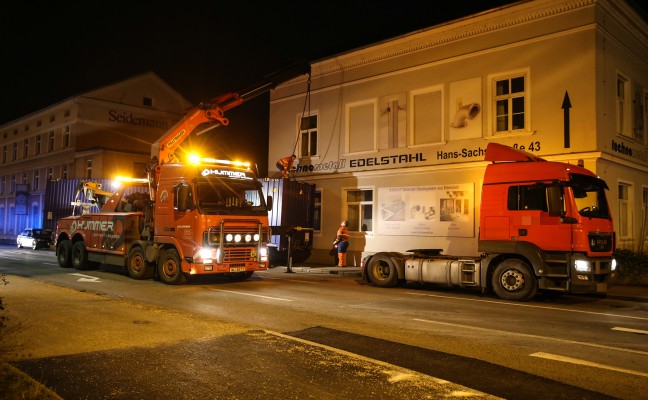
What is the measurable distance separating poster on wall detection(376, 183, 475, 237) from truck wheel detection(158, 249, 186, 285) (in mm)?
8909

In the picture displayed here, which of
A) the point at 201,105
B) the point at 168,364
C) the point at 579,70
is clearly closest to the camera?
the point at 168,364

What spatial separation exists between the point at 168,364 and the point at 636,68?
1907 centimetres

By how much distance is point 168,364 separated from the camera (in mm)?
6309

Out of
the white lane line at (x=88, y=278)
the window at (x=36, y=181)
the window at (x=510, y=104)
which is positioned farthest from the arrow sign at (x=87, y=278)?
the window at (x=36, y=181)

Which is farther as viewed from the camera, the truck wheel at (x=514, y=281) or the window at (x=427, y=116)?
the window at (x=427, y=116)

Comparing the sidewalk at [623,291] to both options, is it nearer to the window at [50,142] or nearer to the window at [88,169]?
the window at [88,169]

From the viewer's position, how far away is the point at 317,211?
77.3ft

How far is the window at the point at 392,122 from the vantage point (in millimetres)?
20719

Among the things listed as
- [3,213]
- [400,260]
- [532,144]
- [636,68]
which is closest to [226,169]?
[400,260]

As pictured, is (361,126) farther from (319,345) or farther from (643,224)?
(319,345)

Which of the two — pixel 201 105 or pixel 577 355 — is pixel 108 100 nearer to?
pixel 201 105

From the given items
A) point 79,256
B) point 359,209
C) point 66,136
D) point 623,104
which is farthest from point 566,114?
point 66,136

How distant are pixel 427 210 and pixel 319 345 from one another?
502 inches

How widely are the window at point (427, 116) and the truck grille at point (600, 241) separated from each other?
8.05 m
